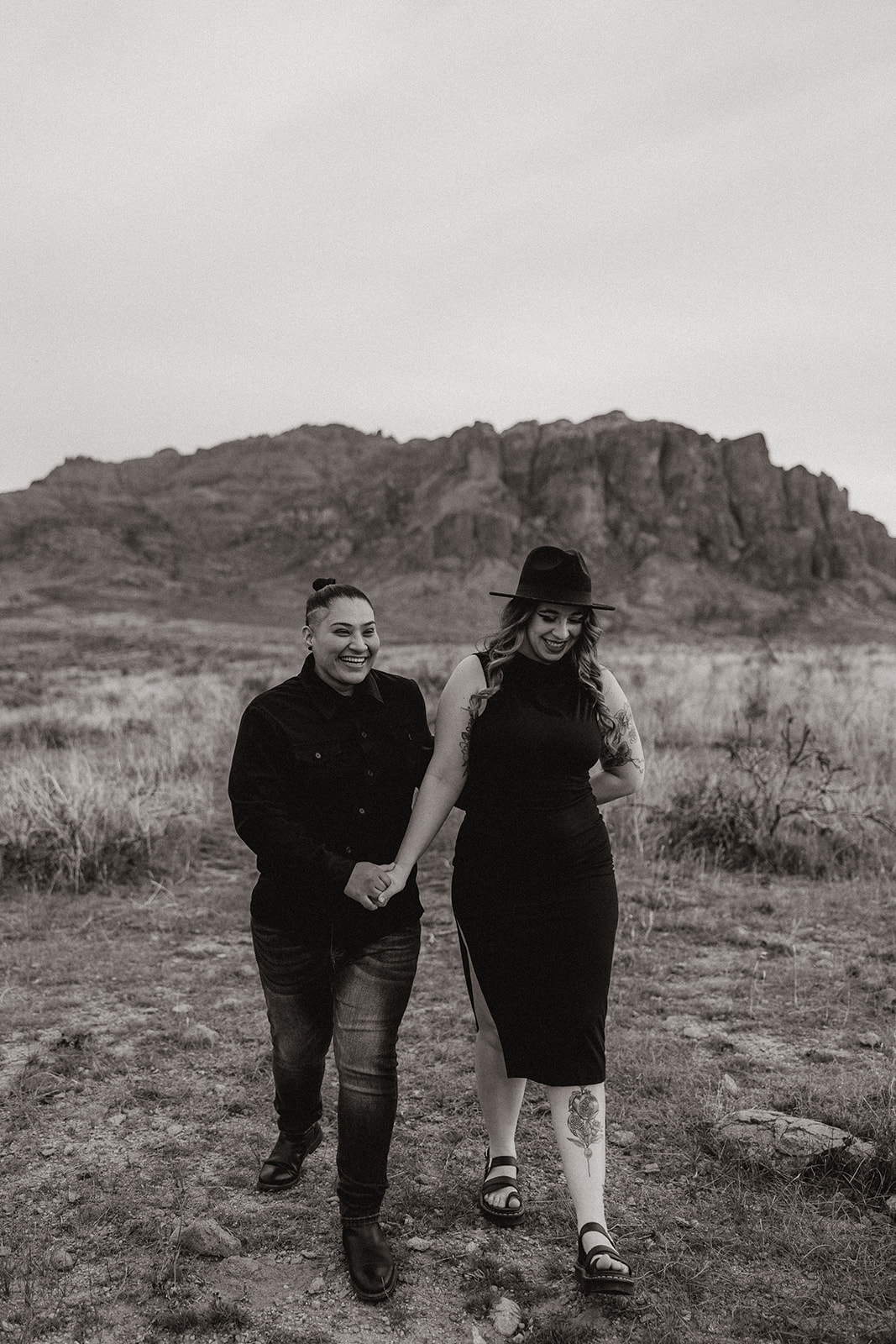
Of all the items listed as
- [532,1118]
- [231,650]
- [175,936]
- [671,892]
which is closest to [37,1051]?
[175,936]

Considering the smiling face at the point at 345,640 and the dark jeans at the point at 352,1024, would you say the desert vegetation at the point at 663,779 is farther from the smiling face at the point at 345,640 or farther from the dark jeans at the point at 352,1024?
the smiling face at the point at 345,640

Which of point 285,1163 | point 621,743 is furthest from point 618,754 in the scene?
point 285,1163

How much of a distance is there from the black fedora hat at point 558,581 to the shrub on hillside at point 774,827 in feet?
14.8

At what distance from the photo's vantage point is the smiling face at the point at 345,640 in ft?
9.61

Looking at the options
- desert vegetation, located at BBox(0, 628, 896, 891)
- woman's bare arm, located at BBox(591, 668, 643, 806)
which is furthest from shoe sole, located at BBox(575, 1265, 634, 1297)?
desert vegetation, located at BBox(0, 628, 896, 891)

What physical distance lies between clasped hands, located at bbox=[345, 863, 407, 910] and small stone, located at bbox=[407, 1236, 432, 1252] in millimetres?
1049

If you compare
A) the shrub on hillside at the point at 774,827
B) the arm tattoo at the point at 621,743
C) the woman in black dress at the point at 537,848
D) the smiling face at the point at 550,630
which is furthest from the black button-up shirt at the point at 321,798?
the shrub on hillside at the point at 774,827

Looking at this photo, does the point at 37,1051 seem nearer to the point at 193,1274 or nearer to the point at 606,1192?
the point at 193,1274

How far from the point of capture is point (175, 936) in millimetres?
5797

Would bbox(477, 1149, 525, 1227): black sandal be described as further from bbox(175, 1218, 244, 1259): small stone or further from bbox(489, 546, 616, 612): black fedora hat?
bbox(489, 546, 616, 612): black fedora hat

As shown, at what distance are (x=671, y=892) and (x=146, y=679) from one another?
17084 mm

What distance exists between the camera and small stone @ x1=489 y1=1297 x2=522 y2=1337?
255 centimetres

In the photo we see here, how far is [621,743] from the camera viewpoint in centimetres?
322

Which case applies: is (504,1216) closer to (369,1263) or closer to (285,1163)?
(369,1263)
